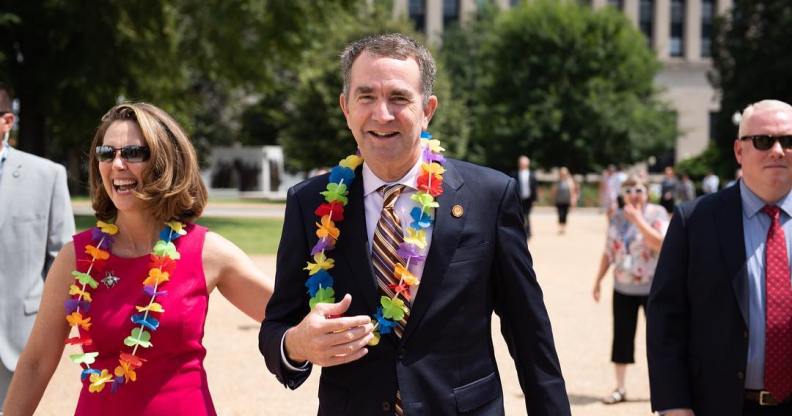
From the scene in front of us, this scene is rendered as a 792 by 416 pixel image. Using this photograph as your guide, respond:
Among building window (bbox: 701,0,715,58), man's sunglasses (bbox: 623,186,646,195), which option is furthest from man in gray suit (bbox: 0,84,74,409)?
building window (bbox: 701,0,715,58)

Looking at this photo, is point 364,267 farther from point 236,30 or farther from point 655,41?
point 655,41

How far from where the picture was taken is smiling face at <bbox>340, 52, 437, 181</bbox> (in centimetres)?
291

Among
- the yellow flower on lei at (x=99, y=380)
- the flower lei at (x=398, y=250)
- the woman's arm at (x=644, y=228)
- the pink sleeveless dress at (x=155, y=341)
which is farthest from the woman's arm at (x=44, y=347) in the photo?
the woman's arm at (x=644, y=228)

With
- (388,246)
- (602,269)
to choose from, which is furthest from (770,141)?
(602,269)

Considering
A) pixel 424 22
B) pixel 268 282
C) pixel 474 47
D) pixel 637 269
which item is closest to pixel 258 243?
pixel 637 269

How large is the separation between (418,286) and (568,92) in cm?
5207

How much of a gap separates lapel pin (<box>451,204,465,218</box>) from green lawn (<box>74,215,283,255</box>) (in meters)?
16.3

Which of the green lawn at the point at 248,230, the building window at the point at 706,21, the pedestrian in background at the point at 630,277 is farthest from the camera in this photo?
the building window at the point at 706,21

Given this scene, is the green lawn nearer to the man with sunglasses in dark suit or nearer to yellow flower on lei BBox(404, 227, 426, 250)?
the man with sunglasses in dark suit

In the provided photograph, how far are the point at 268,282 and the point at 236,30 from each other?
2298cm

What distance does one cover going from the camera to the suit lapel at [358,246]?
2.99 metres

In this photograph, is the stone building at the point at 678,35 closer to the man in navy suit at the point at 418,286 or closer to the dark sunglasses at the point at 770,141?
the dark sunglasses at the point at 770,141

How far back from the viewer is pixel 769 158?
399 cm

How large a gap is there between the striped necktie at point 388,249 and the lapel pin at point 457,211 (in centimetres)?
19
